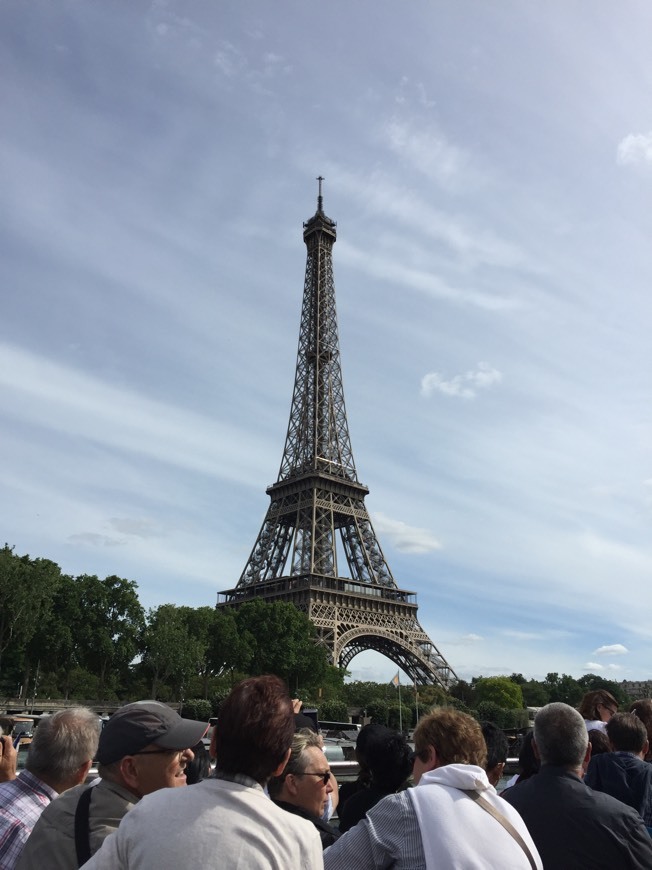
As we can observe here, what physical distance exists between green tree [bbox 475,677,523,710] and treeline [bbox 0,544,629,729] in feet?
48.0

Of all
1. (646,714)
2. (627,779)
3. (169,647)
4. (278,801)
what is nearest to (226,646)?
(169,647)

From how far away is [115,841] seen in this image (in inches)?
95.7

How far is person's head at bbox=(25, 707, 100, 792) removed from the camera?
13.2ft

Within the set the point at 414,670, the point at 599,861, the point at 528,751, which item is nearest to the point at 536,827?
the point at 599,861

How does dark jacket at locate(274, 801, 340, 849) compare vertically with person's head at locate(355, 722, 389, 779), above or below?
below

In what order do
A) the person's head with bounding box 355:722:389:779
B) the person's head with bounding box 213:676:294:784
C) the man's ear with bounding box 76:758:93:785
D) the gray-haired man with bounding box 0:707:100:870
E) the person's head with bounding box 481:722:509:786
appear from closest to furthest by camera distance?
the person's head with bounding box 213:676:294:784 → the gray-haired man with bounding box 0:707:100:870 → the man's ear with bounding box 76:758:93:785 → the person's head with bounding box 355:722:389:779 → the person's head with bounding box 481:722:509:786

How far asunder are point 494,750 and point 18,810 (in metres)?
3.43

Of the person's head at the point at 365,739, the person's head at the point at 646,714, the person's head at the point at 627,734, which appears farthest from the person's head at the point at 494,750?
the person's head at the point at 646,714

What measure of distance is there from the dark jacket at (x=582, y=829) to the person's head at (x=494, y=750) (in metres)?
1.33

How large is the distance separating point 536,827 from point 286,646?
47930 mm

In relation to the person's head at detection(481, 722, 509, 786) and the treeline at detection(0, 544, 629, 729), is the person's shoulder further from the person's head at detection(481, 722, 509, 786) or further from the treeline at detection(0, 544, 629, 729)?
the treeline at detection(0, 544, 629, 729)

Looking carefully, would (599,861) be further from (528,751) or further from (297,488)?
(297,488)

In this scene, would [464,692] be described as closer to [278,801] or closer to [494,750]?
[494,750]

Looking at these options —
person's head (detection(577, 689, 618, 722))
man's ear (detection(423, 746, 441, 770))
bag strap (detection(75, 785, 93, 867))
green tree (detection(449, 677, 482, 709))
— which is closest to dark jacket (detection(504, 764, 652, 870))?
man's ear (detection(423, 746, 441, 770))
